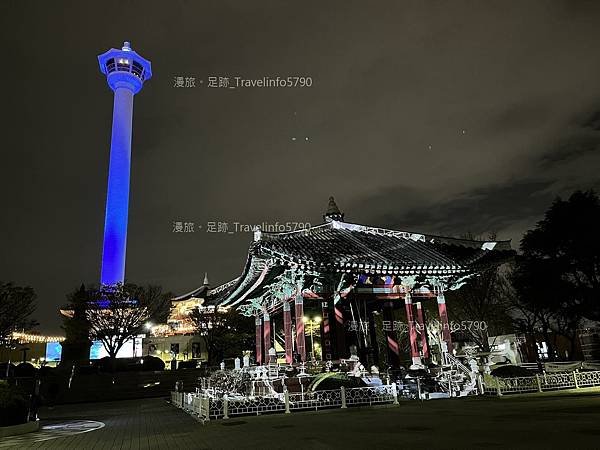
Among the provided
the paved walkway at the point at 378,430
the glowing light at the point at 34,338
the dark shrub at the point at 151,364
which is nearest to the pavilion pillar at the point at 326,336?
the paved walkway at the point at 378,430

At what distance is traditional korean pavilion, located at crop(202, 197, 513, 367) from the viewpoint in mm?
20500

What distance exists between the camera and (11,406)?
14.5 meters

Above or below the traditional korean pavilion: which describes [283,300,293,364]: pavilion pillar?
below

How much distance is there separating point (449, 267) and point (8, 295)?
34393 mm

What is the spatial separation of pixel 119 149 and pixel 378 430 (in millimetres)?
73589

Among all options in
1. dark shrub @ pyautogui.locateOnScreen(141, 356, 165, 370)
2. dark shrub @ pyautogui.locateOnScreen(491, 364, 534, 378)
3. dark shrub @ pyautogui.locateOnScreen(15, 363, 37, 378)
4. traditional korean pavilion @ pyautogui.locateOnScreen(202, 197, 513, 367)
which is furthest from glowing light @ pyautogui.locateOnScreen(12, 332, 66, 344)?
dark shrub @ pyautogui.locateOnScreen(491, 364, 534, 378)

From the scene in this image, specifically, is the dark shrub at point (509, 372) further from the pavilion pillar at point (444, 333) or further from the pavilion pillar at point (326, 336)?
the pavilion pillar at point (326, 336)

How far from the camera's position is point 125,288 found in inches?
1881

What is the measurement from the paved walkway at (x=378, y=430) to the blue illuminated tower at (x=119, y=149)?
54627 mm

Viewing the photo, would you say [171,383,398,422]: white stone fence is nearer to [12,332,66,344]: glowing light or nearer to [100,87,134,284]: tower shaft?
[100,87,134,284]: tower shaft

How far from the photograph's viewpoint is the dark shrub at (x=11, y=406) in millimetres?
14219

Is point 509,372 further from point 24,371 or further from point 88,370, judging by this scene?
point 24,371

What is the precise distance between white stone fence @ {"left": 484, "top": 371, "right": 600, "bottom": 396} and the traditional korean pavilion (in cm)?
362

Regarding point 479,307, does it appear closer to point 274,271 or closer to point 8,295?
point 274,271
